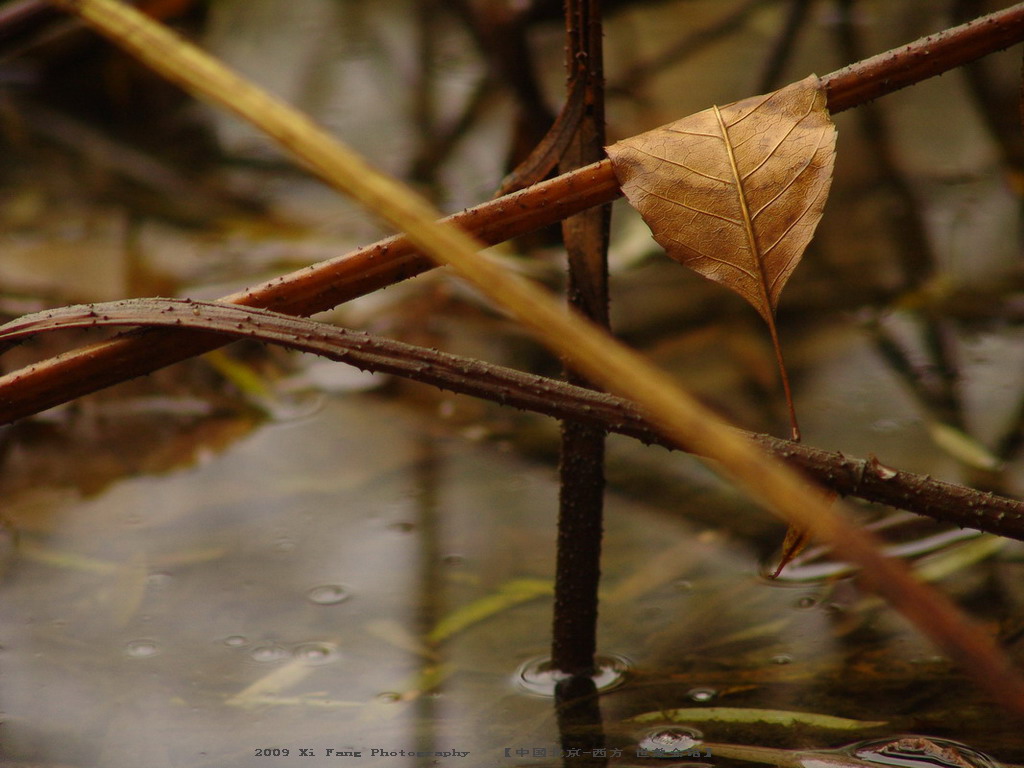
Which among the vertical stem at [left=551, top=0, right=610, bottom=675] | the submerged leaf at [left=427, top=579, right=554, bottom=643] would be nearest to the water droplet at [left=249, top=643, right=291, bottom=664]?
the submerged leaf at [left=427, top=579, right=554, bottom=643]

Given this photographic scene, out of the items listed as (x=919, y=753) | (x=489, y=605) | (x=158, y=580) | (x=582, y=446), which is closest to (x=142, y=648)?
(x=158, y=580)

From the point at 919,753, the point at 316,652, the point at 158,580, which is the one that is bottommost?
the point at 919,753

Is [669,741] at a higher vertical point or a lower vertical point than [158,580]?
lower

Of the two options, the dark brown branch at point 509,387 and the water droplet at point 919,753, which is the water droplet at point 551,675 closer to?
the water droplet at point 919,753

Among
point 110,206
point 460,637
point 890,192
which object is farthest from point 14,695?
point 890,192

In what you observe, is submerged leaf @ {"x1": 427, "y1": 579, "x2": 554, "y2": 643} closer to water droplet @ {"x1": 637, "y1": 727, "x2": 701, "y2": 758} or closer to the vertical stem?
the vertical stem

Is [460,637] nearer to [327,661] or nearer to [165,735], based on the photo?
[327,661]

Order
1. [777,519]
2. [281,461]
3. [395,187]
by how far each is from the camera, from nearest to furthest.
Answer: [395,187] → [777,519] → [281,461]

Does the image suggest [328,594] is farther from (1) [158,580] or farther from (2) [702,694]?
(2) [702,694]
